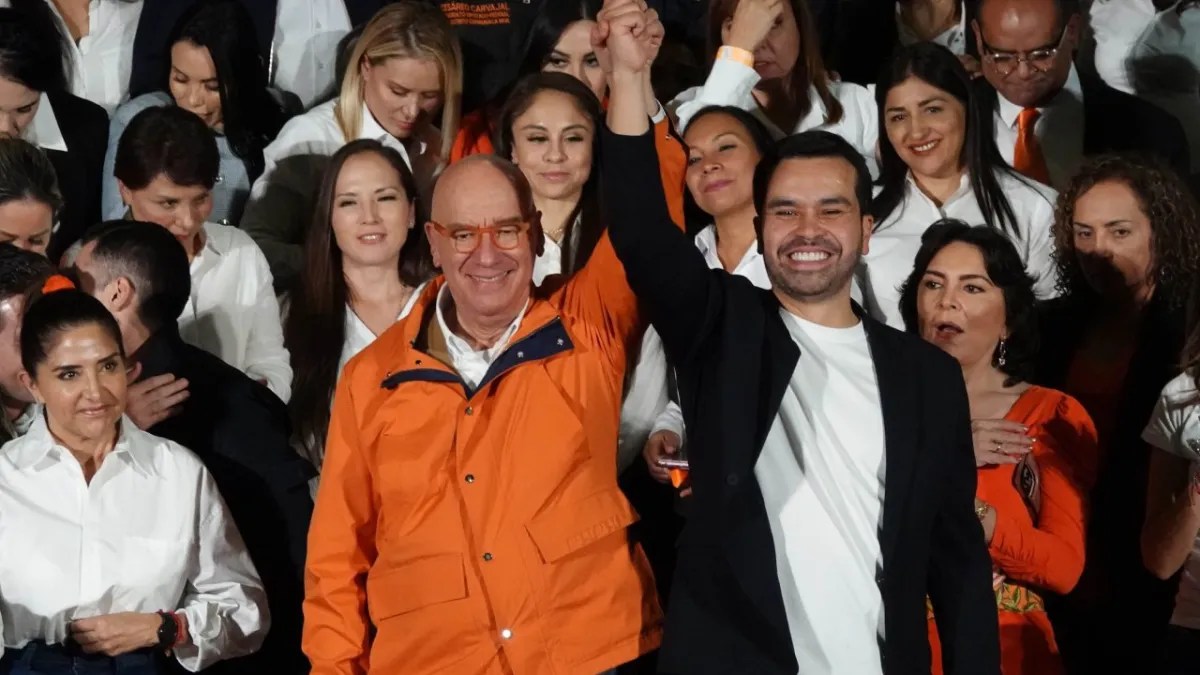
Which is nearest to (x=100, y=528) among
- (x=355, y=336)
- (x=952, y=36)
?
(x=355, y=336)

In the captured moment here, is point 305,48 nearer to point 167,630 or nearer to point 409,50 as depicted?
point 409,50

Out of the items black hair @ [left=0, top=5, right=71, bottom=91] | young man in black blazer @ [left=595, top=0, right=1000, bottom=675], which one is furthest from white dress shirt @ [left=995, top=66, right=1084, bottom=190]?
black hair @ [left=0, top=5, right=71, bottom=91]

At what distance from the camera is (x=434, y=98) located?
543cm

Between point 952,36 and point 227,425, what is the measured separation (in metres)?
2.99

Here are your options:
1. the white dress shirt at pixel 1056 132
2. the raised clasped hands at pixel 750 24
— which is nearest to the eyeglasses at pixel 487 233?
the raised clasped hands at pixel 750 24

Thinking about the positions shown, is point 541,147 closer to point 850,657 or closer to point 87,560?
point 87,560

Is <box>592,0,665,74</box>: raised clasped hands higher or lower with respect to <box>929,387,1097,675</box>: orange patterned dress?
higher

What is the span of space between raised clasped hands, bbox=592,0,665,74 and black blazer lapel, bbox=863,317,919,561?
706 mm

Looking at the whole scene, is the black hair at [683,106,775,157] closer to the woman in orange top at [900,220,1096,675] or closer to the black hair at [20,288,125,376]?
the woman in orange top at [900,220,1096,675]

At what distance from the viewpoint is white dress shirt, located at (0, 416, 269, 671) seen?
385 centimetres

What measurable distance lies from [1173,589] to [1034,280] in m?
0.85

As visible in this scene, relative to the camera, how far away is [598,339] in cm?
358

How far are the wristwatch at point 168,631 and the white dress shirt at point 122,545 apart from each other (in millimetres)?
46

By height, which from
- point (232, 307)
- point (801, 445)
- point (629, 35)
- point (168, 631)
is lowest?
point (168, 631)
